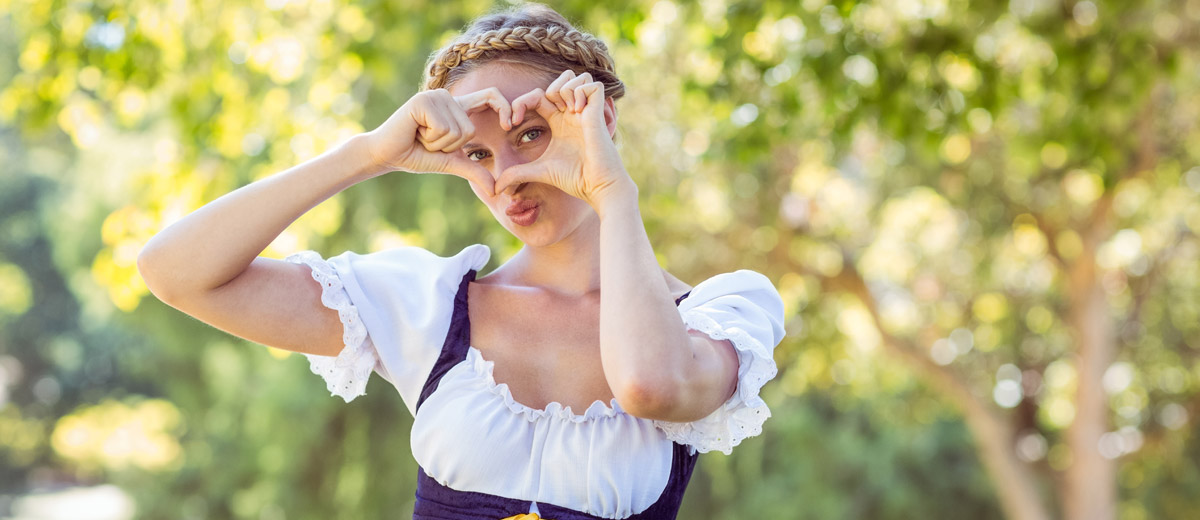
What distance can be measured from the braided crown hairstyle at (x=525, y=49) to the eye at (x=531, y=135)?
0.13 m

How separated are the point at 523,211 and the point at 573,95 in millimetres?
214

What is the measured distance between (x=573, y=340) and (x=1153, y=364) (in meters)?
7.79

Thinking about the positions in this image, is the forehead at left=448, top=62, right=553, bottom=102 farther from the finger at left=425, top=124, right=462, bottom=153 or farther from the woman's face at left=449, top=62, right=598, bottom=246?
the finger at left=425, top=124, right=462, bottom=153

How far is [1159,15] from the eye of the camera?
19.4ft

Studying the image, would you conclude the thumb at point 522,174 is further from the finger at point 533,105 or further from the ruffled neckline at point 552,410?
the ruffled neckline at point 552,410

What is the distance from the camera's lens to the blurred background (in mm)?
4254

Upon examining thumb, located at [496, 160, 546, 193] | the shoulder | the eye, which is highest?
the eye

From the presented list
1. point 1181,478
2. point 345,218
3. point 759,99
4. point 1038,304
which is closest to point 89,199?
point 345,218

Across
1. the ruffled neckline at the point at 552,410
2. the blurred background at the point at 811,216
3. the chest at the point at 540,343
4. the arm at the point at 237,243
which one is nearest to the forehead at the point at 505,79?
the arm at the point at 237,243

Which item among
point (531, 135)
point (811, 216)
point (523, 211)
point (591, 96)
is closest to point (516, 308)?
point (523, 211)

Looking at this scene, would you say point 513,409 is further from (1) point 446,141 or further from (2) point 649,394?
(1) point 446,141

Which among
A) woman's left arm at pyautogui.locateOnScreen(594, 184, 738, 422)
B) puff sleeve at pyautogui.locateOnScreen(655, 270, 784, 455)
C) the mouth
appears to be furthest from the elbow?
the mouth

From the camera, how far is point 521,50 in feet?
5.33

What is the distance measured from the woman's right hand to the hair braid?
0.14m
